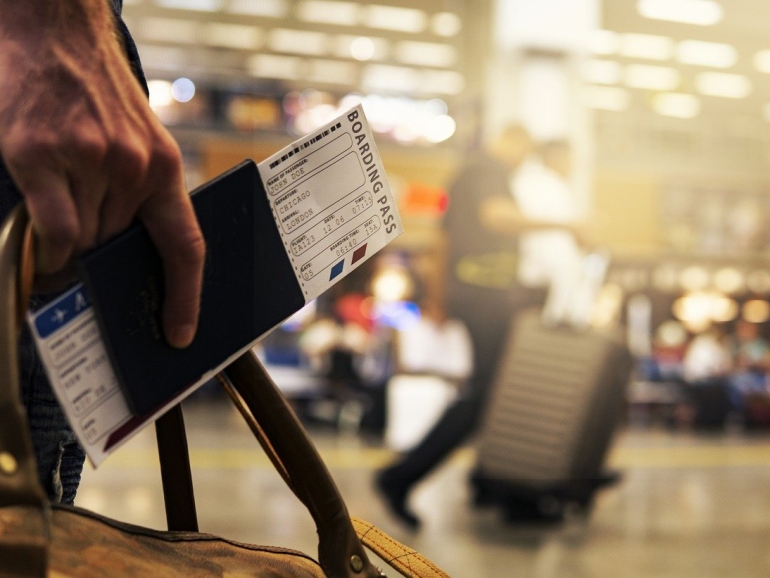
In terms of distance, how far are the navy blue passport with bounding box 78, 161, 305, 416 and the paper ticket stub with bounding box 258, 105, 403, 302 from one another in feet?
0.04

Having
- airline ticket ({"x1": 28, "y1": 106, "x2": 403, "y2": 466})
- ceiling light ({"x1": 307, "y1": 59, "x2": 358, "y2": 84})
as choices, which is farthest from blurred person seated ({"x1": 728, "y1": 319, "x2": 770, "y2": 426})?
airline ticket ({"x1": 28, "y1": 106, "x2": 403, "y2": 466})

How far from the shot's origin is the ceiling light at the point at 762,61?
8.76m

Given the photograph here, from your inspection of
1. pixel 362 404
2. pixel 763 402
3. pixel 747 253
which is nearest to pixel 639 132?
pixel 747 253

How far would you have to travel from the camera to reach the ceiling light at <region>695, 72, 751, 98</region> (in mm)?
9984

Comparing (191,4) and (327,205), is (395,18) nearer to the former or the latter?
(191,4)

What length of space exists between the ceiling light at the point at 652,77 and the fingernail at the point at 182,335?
9563mm

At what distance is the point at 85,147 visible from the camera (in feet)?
1.50

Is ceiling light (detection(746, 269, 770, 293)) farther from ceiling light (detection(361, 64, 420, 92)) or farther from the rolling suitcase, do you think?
the rolling suitcase

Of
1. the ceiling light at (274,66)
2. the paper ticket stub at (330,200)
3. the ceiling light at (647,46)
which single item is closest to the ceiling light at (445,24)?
the ceiling light at (647,46)

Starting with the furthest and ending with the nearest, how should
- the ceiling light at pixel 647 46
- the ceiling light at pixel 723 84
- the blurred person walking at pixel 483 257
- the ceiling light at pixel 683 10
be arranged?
the ceiling light at pixel 723 84, the ceiling light at pixel 647 46, the ceiling light at pixel 683 10, the blurred person walking at pixel 483 257

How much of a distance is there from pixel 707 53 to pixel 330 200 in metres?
9.40

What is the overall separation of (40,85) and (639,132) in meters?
12.1

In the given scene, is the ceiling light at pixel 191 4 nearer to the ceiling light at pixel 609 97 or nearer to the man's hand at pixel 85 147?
the ceiling light at pixel 609 97

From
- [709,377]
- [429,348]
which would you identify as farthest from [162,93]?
[709,377]
